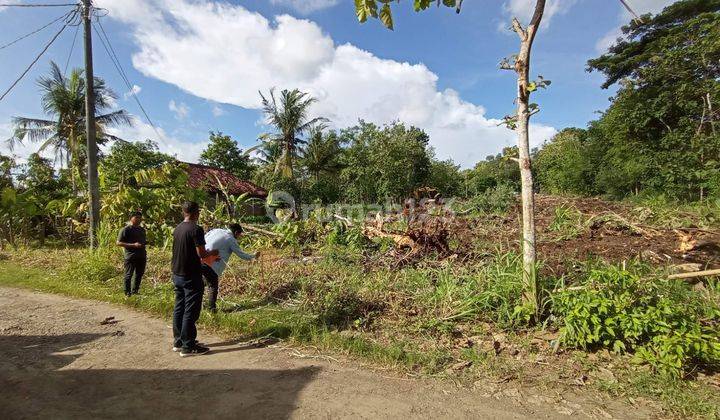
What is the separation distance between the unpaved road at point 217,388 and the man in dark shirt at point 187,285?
18 cm

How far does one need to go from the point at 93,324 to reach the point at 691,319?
7.21m

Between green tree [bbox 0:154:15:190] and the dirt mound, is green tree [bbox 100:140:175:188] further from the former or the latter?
the dirt mound

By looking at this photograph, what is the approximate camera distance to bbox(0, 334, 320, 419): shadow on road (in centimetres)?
311

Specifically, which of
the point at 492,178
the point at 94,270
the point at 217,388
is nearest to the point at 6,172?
the point at 94,270

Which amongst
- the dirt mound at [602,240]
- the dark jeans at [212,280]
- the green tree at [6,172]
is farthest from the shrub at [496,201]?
the green tree at [6,172]

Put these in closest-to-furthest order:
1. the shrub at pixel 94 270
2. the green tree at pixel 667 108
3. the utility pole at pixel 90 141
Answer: the shrub at pixel 94 270 → the utility pole at pixel 90 141 → the green tree at pixel 667 108

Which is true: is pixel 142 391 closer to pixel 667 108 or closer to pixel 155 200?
pixel 155 200

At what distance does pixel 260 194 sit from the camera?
1109 inches

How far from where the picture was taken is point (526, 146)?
4426mm

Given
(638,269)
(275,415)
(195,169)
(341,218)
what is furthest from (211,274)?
(195,169)

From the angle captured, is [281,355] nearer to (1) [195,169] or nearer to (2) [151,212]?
(2) [151,212]

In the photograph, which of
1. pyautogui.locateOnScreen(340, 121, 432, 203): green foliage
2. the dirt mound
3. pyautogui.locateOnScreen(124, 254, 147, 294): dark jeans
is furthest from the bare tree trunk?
pyautogui.locateOnScreen(340, 121, 432, 203): green foliage

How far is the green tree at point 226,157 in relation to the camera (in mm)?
34375

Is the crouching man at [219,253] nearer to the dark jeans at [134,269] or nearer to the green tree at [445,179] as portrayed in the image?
the dark jeans at [134,269]
